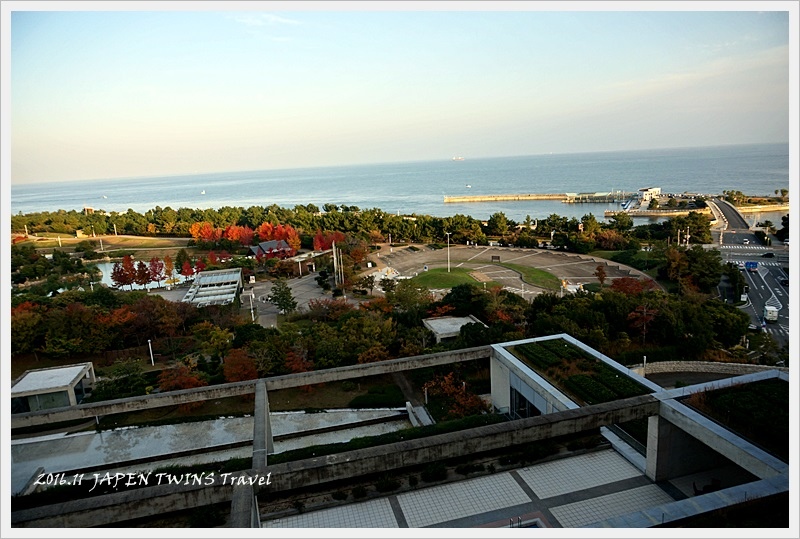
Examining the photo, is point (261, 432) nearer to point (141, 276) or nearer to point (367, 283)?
point (367, 283)

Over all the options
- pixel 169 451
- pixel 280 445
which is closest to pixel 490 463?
pixel 280 445

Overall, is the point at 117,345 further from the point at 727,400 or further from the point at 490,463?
the point at 727,400

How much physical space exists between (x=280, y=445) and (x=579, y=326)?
10923 mm

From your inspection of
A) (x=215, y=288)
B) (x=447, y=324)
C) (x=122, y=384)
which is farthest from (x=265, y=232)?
(x=122, y=384)

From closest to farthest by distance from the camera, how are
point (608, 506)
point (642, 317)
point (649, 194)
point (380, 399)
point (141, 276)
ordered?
point (608, 506) → point (380, 399) → point (642, 317) → point (141, 276) → point (649, 194)

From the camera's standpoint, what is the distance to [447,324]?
1984cm

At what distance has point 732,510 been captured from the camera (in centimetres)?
623

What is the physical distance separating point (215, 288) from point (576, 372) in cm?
2269

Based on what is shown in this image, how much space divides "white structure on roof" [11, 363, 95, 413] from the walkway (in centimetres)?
1031

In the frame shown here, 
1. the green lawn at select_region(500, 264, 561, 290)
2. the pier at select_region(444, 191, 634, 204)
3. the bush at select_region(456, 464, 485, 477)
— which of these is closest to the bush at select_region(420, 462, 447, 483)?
the bush at select_region(456, 464, 485, 477)

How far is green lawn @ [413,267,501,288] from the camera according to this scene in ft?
102

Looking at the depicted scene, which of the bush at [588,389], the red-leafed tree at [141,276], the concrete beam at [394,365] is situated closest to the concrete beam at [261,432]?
the concrete beam at [394,365]

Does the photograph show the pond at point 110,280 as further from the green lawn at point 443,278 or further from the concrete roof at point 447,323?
the concrete roof at point 447,323

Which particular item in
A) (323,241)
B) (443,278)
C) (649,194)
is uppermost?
(649,194)
